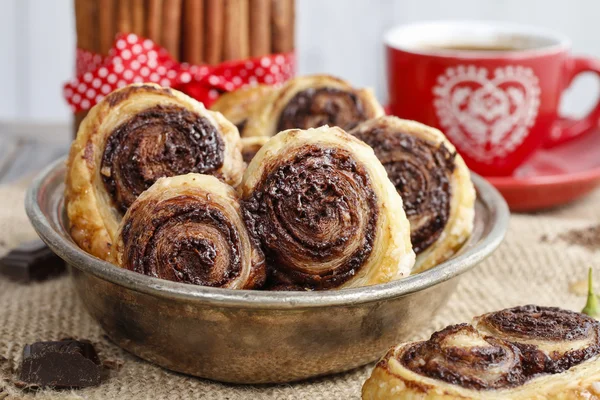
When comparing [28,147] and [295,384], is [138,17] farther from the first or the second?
[295,384]

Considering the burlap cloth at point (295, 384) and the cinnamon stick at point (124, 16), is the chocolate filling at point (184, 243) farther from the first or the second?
A: the cinnamon stick at point (124, 16)

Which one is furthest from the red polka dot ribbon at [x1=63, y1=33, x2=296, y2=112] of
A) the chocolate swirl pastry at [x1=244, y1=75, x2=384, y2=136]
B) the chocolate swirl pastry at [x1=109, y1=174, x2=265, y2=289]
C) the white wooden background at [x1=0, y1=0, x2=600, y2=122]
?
the white wooden background at [x1=0, y1=0, x2=600, y2=122]

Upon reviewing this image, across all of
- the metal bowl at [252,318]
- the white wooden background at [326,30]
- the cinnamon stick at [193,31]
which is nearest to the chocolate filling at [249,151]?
the metal bowl at [252,318]

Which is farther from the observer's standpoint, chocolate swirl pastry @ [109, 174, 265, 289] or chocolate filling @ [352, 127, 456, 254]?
chocolate filling @ [352, 127, 456, 254]

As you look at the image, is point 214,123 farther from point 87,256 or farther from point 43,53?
point 43,53

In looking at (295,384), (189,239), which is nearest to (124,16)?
(189,239)

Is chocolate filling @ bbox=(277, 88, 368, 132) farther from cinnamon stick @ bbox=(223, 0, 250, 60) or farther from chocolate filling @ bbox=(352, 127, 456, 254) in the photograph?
cinnamon stick @ bbox=(223, 0, 250, 60)

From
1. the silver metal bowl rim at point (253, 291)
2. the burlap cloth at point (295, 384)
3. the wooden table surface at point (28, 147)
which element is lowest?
the wooden table surface at point (28, 147)
